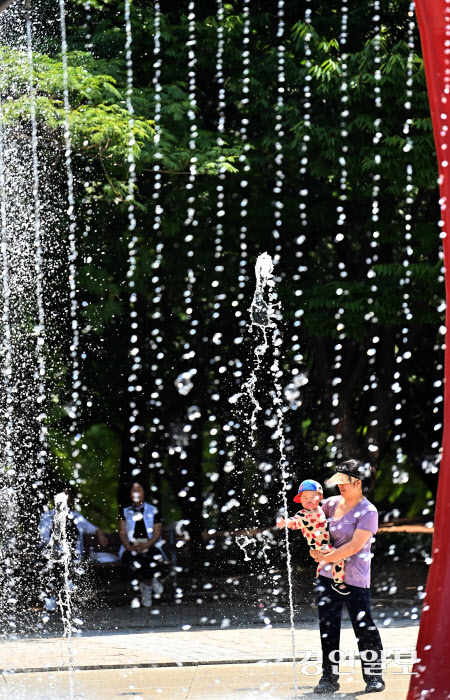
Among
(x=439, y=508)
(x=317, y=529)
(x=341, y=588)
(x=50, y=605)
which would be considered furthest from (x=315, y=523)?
(x=50, y=605)

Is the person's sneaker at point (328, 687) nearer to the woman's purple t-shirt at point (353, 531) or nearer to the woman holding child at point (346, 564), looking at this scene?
the woman holding child at point (346, 564)

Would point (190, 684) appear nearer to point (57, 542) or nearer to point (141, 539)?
point (141, 539)

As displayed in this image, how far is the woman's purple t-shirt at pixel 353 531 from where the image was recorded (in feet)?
18.8

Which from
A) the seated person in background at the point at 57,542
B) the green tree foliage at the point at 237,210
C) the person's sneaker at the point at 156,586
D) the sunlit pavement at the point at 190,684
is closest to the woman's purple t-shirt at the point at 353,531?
the sunlit pavement at the point at 190,684

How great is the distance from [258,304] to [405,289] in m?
2.12

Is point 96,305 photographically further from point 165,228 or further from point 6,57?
point 6,57

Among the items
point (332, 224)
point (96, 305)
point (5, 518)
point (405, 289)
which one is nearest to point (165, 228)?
point (96, 305)

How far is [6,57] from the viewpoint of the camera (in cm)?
984

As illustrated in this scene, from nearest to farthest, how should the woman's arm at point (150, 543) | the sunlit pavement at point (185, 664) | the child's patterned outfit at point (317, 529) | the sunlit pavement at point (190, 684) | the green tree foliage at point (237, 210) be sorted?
the child's patterned outfit at point (317, 529)
the sunlit pavement at point (190, 684)
the sunlit pavement at point (185, 664)
the woman's arm at point (150, 543)
the green tree foliage at point (237, 210)

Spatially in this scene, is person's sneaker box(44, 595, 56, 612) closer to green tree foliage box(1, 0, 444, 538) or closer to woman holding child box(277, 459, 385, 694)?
green tree foliage box(1, 0, 444, 538)

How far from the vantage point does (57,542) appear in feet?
38.5

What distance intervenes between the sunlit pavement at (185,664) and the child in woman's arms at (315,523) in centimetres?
64

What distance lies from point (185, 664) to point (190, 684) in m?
0.82

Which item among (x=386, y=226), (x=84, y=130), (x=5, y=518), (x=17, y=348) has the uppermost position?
(x=84, y=130)
